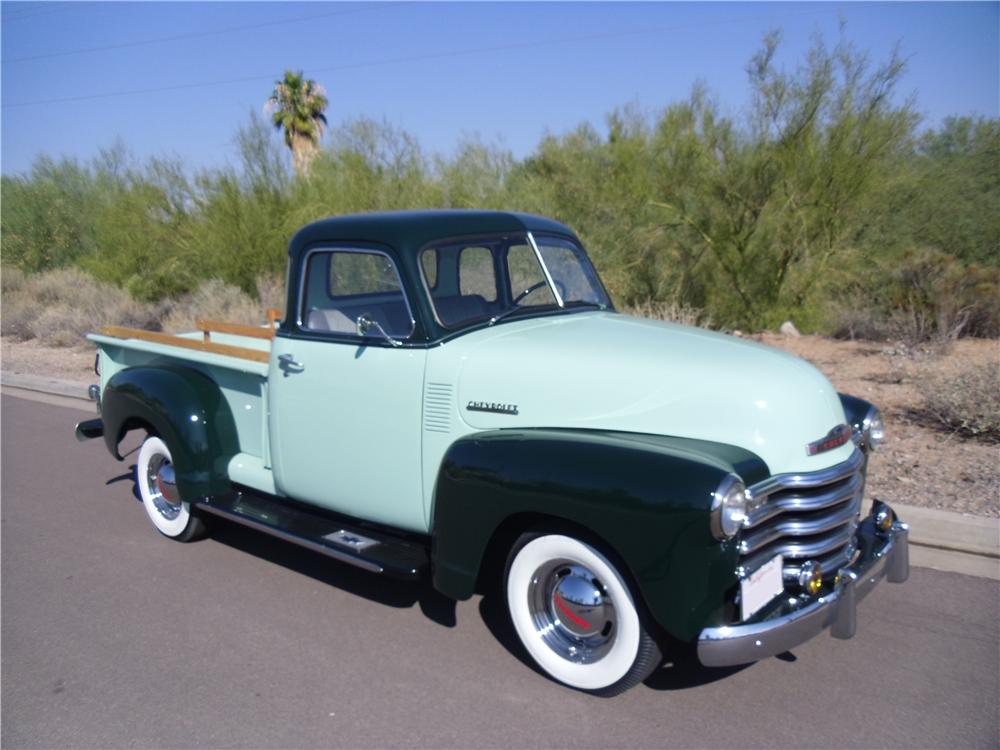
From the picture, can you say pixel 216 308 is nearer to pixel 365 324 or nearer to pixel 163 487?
pixel 163 487

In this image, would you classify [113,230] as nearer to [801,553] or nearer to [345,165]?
[345,165]

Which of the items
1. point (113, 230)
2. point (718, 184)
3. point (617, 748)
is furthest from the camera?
point (113, 230)

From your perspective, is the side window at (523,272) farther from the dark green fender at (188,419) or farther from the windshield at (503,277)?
the dark green fender at (188,419)

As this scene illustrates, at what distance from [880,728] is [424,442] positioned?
2.14 metres

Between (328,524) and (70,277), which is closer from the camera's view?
(328,524)

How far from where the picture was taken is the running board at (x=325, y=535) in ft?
12.1

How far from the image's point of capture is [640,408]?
3301 millimetres

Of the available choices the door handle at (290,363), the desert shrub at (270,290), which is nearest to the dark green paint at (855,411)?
the door handle at (290,363)

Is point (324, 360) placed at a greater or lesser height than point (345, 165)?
lesser

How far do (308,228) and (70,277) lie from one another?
16.2 m

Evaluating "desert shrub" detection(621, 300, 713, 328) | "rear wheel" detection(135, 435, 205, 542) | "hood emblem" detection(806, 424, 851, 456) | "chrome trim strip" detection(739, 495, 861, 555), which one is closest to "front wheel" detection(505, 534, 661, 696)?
"chrome trim strip" detection(739, 495, 861, 555)

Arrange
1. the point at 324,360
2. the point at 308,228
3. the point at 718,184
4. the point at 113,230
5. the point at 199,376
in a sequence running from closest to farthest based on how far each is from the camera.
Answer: the point at 324,360 < the point at 308,228 < the point at 199,376 < the point at 718,184 < the point at 113,230

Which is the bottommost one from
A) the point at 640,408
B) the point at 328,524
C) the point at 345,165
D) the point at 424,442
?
the point at 328,524

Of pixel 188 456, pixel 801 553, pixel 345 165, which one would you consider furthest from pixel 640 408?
pixel 345 165
